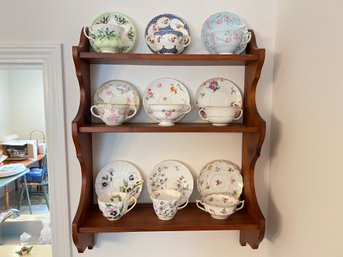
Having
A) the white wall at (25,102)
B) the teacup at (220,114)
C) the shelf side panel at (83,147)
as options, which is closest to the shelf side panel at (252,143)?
the teacup at (220,114)

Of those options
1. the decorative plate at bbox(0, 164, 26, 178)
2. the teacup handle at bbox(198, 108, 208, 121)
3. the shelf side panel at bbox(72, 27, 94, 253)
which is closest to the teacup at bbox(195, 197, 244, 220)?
the teacup handle at bbox(198, 108, 208, 121)

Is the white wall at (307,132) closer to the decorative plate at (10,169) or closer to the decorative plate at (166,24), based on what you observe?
the decorative plate at (166,24)

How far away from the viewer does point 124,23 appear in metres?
0.98

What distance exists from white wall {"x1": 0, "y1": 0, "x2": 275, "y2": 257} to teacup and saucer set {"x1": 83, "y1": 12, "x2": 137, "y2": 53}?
39 mm

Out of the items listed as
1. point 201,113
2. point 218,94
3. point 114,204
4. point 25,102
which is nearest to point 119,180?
point 114,204

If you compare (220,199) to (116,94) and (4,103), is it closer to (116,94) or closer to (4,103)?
(116,94)

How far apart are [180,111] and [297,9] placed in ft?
1.70

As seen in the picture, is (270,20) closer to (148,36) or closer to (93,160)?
(148,36)

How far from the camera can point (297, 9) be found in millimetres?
861

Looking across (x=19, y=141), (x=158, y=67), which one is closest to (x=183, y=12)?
(x=158, y=67)

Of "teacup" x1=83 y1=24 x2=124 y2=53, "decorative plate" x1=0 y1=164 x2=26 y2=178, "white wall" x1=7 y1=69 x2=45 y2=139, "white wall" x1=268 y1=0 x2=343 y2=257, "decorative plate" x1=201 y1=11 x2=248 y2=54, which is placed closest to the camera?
"white wall" x1=268 y1=0 x2=343 y2=257

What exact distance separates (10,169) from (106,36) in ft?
6.59

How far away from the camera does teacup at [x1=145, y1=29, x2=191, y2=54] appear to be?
2.89 ft

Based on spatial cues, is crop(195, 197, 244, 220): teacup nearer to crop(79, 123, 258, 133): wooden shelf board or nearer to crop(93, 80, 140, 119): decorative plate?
crop(79, 123, 258, 133): wooden shelf board
